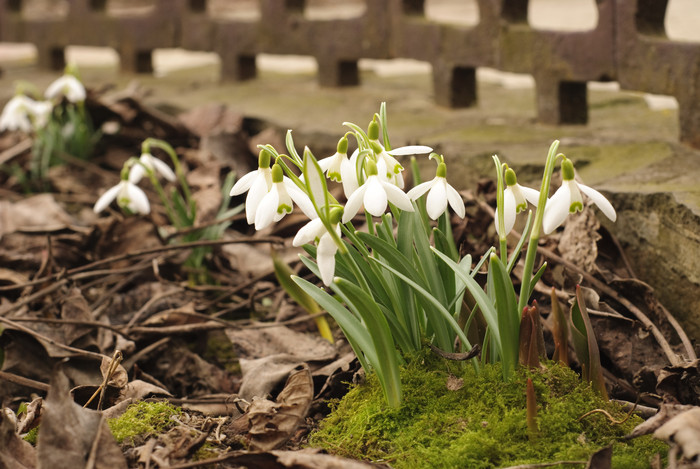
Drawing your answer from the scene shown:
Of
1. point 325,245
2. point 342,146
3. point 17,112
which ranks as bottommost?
point 17,112

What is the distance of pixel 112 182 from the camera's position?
3539 millimetres

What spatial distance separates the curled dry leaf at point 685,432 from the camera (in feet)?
4.02

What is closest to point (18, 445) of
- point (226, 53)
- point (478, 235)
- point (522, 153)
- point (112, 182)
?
point (478, 235)

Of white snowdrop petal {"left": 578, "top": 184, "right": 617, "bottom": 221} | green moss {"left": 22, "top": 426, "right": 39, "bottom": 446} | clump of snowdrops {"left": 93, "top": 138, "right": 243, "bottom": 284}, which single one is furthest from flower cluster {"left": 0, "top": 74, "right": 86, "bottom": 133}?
white snowdrop petal {"left": 578, "top": 184, "right": 617, "bottom": 221}

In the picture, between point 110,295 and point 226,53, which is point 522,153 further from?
point 226,53

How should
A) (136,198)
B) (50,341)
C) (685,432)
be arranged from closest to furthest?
(685,432)
(50,341)
(136,198)

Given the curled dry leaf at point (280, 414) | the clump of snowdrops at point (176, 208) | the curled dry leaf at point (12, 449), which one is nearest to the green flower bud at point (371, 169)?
the curled dry leaf at point (280, 414)

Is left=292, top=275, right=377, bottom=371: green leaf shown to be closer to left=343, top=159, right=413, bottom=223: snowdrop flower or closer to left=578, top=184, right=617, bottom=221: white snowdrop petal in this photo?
left=343, top=159, right=413, bottom=223: snowdrop flower

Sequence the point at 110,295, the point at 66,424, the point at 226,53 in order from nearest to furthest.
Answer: the point at 66,424 < the point at 110,295 < the point at 226,53

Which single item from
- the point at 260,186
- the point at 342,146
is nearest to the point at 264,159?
the point at 260,186

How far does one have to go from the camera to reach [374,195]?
52.4 inches

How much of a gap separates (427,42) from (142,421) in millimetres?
2270

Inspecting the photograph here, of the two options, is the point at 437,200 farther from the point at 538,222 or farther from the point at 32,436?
the point at 32,436

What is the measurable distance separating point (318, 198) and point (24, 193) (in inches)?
99.5
